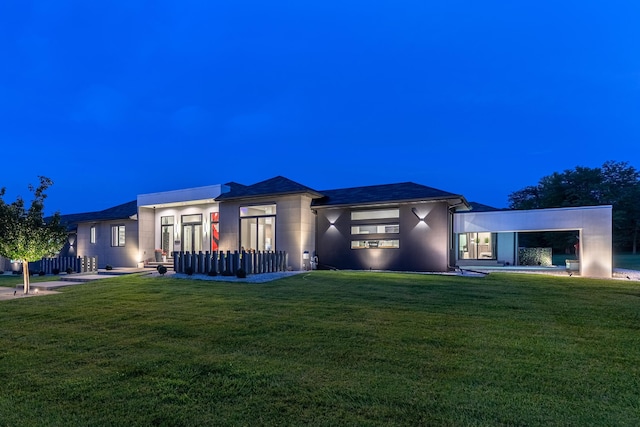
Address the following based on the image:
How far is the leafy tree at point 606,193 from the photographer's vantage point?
3431 cm

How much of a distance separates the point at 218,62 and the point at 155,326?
80.5 m

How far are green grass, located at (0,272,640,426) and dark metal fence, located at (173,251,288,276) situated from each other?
4.88m

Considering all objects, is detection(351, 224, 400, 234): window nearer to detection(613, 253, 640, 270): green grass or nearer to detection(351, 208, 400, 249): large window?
detection(351, 208, 400, 249): large window

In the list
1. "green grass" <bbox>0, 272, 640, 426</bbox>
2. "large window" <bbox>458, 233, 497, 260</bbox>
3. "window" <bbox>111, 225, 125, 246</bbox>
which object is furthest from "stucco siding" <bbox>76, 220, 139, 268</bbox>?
"large window" <bbox>458, 233, 497, 260</bbox>

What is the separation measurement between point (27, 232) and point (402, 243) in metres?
13.8

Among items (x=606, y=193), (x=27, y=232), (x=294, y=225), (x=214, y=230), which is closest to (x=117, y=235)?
(x=214, y=230)

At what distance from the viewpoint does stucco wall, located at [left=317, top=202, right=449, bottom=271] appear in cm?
1443

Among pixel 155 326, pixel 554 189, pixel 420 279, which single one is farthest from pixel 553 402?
pixel 554 189

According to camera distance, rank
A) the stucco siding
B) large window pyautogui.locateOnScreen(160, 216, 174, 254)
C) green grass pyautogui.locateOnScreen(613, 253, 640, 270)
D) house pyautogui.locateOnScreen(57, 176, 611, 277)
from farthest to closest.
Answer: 1. green grass pyautogui.locateOnScreen(613, 253, 640, 270)
2. large window pyautogui.locateOnScreen(160, 216, 174, 254)
3. the stucco siding
4. house pyautogui.locateOnScreen(57, 176, 611, 277)

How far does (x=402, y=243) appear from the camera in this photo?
14.9 meters

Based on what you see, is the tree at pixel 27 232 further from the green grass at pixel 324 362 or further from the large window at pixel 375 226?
the large window at pixel 375 226

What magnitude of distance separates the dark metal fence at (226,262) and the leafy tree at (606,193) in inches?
1303

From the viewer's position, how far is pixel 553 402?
2.96 meters

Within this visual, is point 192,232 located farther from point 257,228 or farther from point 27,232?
point 27,232
